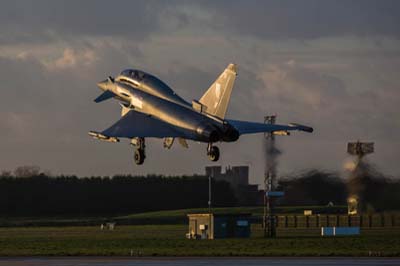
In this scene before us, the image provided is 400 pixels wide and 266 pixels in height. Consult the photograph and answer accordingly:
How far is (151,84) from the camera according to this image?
298 feet

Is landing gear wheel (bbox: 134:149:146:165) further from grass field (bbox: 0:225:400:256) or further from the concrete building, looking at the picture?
the concrete building

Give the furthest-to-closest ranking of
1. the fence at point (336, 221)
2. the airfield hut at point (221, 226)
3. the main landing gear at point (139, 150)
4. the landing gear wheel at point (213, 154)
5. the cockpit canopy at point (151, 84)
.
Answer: the airfield hut at point (221, 226)
the fence at point (336, 221)
the cockpit canopy at point (151, 84)
the main landing gear at point (139, 150)
the landing gear wheel at point (213, 154)

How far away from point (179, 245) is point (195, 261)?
2922 cm

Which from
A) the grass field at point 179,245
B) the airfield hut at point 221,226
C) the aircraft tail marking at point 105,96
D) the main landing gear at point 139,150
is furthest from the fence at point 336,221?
the main landing gear at point 139,150

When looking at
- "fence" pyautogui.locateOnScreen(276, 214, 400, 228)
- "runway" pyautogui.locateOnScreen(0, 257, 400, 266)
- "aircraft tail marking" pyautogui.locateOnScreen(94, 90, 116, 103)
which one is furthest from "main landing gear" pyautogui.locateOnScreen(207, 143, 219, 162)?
"fence" pyautogui.locateOnScreen(276, 214, 400, 228)

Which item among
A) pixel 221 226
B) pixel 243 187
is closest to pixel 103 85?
pixel 221 226

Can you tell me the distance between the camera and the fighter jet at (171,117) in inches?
3327

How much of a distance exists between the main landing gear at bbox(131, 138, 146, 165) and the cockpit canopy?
3.99m

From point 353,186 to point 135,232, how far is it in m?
48.7

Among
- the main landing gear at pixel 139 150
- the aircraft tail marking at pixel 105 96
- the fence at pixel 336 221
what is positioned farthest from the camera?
the fence at pixel 336 221

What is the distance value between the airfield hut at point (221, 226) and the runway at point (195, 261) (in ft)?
130

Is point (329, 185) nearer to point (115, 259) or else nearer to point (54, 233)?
point (115, 259)

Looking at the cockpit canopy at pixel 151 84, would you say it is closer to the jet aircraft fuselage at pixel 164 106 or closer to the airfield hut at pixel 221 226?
the jet aircraft fuselage at pixel 164 106

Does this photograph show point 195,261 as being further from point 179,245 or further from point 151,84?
point 179,245
